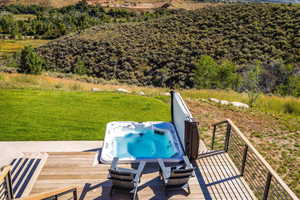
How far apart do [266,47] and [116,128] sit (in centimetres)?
2108

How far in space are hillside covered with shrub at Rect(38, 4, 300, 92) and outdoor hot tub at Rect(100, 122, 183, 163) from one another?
12.9 metres

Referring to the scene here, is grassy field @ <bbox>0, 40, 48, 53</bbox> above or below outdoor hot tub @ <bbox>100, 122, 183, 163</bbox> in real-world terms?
below

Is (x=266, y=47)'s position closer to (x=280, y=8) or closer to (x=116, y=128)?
(x=280, y=8)

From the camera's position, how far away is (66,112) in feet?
32.7

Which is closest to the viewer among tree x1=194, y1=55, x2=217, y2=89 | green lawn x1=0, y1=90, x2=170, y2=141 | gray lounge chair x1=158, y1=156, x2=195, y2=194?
gray lounge chair x1=158, y1=156, x2=195, y2=194

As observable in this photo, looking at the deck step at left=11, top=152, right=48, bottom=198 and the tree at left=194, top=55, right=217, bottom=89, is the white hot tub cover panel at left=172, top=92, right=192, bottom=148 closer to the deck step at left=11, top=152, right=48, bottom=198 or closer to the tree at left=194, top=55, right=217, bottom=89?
the deck step at left=11, top=152, right=48, bottom=198

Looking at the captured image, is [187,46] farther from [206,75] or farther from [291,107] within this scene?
[291,107]

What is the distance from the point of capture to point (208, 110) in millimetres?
11109

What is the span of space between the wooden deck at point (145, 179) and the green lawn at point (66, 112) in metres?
1.98

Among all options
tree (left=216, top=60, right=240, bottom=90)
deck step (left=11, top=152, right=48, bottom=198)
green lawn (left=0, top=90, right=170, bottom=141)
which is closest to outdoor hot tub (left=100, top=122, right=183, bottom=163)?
green lawn (left=0, top=90, right=170, bottom=141)

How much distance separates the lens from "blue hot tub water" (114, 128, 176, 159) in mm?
7320

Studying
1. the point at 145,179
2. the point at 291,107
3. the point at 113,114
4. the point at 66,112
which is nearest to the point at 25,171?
the point at 145,179

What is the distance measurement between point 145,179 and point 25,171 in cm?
239

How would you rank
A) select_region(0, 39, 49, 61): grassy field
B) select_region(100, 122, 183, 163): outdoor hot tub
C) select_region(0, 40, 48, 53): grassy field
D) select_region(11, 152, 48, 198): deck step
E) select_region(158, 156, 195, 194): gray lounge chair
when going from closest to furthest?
1. select_region(158, 156, 195, 194): gray lounge chair
2. select_region(11, 152, 48, 198): deck step
3. select_region(100, 122, 183, 163): outdoor hot tub
4. select_region(0, 39, 49, 61): grassy field
5. select_region(0, 40, 48, 53): grassy field
